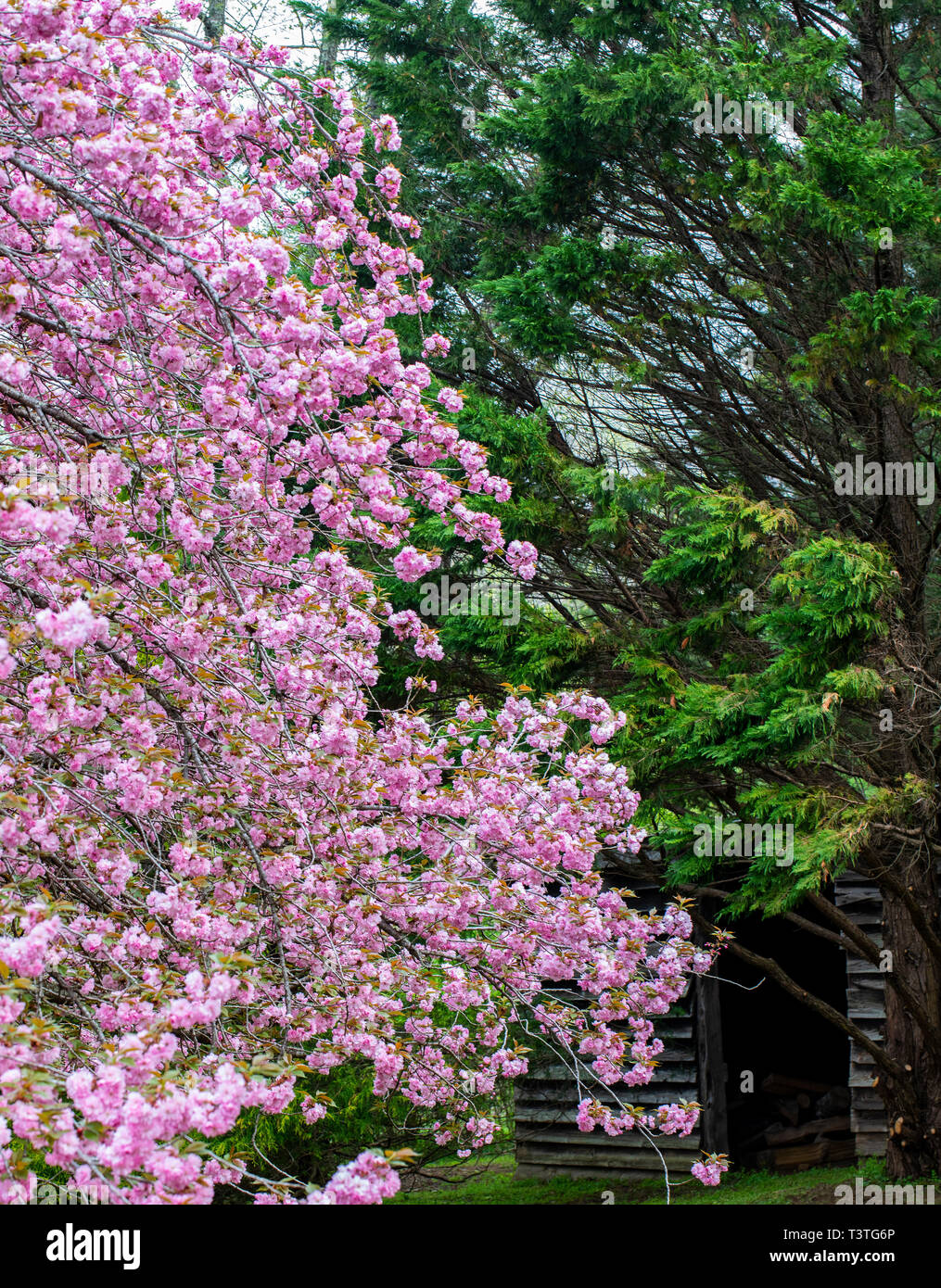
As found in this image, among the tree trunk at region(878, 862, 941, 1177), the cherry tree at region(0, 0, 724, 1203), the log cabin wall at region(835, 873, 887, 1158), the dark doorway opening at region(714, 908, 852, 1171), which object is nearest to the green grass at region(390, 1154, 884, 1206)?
the log cabin wall at region(835, 873, 887, 1158)

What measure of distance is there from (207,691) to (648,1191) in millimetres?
6308

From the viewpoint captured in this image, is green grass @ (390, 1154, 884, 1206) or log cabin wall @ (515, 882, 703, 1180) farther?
log cabin wall @ (515, 882, 703, 1180)

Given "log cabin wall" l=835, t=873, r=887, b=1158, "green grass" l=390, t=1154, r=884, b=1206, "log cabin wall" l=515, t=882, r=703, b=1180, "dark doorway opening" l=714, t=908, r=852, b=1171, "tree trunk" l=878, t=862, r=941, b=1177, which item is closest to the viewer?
"tree trunk" l=878, t=862, r=941, b=1177

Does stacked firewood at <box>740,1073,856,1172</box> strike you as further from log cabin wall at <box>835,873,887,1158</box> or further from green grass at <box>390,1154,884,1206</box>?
log cabin wall at <box>835,873,887,1158</box>

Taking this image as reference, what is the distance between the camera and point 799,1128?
8906 mm

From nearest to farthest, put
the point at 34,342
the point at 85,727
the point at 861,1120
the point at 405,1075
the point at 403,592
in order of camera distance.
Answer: the point at 85,727 < the point at 34,342 < the point at 405,1075 < the point at 403,592 < the point at 861,1120

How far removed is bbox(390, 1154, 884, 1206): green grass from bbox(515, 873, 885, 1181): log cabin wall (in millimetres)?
163

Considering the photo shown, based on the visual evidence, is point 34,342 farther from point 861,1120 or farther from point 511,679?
point 861,1120

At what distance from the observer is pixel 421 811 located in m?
4.32

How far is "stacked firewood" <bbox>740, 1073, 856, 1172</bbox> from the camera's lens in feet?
28.6

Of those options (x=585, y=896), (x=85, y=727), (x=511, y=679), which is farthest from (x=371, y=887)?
(x=511, y=679)

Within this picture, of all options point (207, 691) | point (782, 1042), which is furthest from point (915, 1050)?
point (207, 691)

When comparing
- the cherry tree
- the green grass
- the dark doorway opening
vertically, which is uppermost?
the cherry tree

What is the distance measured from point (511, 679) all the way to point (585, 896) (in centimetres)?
191
